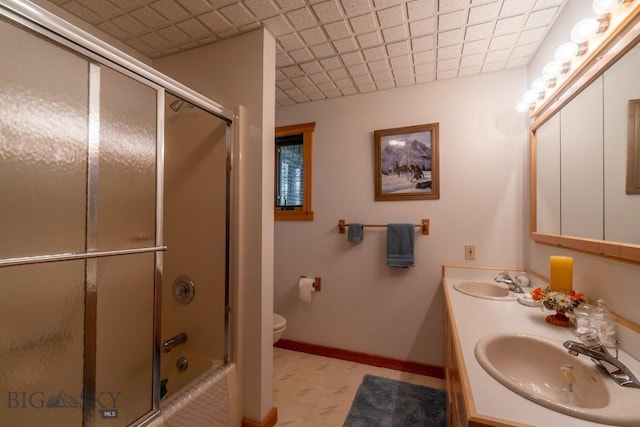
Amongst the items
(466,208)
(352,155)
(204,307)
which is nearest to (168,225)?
(204,307)

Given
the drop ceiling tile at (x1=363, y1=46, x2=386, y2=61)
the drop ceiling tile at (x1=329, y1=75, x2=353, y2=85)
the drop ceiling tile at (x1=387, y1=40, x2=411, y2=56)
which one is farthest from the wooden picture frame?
the drop ceiling tile at (x1=329, y1=75, x2=353, y2=85)

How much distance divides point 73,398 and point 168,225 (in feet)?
2.98

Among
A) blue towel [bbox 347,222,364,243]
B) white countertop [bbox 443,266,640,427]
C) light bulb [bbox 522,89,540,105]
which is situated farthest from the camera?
blue towel [bbox 347,222,364,243]

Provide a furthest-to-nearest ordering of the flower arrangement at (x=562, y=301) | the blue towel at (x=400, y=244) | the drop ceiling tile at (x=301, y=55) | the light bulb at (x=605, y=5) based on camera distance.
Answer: the blue towel at (x=400, y=244) → the drop ceiling tile at (x=301, y=55) → the flower arrangement at (x=562, y=301) → the light bulb at (x=605, y=5)

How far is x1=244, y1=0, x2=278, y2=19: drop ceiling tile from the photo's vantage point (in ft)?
4.46

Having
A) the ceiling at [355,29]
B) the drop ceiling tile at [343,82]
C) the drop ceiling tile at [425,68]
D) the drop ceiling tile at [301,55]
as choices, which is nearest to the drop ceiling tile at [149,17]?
the ceiling at [355,29]

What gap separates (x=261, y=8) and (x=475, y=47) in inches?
51.6

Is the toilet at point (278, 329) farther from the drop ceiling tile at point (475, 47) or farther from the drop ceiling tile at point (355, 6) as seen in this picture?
the drop ceiling tile at point (475, 47)

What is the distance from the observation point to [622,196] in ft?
3.10

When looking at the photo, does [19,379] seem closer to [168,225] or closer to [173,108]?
[168,225]

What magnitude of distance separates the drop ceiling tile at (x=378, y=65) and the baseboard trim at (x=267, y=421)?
2336 millimetres

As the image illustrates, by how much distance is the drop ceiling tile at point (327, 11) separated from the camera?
4.50 ft

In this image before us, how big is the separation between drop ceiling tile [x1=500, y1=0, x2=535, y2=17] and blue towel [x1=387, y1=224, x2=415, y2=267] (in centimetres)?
137

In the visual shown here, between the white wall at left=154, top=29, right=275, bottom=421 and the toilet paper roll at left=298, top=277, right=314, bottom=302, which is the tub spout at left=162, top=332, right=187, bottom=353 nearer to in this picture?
the white wall at left=154, top=29, right=275, bottom=421
